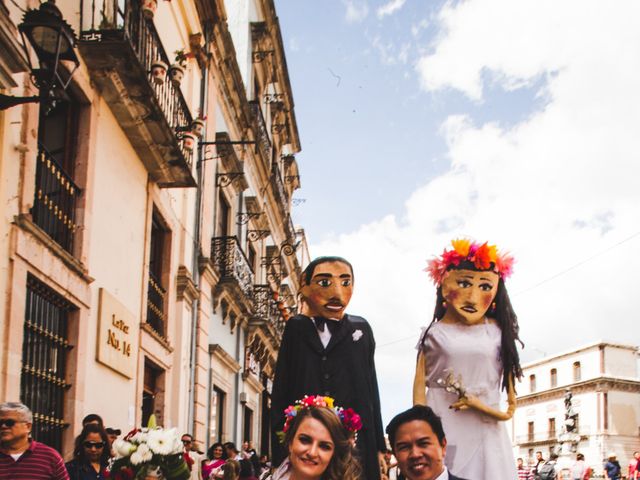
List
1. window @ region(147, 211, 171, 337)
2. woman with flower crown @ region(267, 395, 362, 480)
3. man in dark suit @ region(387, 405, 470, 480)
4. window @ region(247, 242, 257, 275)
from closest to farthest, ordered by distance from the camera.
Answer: woman with flower crown @ region(267, 395, 362, 480) < man in dark suit @ region(387, 405, 470, 480) < window @ region(147, 211, 171, 337) < window @ region(247, 242, 257, 275)

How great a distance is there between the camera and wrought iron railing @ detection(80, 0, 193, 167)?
9.60 metres

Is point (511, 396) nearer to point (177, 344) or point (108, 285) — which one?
point (108, 285)

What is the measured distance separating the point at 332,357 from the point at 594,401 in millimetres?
60060

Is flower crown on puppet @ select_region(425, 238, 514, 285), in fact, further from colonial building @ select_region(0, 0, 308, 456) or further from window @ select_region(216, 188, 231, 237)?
window @ select_region(216, 188, 231, 237)

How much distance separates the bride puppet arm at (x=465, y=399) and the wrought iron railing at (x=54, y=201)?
441cm

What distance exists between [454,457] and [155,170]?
808cm

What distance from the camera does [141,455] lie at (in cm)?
487

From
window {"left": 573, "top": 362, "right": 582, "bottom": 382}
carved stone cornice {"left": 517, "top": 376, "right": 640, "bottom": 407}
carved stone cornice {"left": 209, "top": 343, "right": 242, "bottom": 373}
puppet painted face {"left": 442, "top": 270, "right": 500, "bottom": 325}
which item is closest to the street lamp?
puppet painted face {"left": 442, "top": 270, "right": 500, "bottom": 325}

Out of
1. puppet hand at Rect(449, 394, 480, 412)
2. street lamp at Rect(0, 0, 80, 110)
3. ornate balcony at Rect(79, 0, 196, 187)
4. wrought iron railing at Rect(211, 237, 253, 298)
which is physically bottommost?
puppet hand at Rect(449, 394, 480, 412)

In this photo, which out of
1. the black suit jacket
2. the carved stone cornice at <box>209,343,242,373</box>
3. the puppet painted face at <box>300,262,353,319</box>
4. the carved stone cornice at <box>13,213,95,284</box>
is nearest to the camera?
the black suit jacket

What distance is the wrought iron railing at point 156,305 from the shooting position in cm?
1308

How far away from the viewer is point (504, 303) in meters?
5.73

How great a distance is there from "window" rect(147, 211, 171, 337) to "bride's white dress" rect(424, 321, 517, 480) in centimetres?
826

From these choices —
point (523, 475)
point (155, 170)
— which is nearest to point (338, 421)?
point (155, 170)
